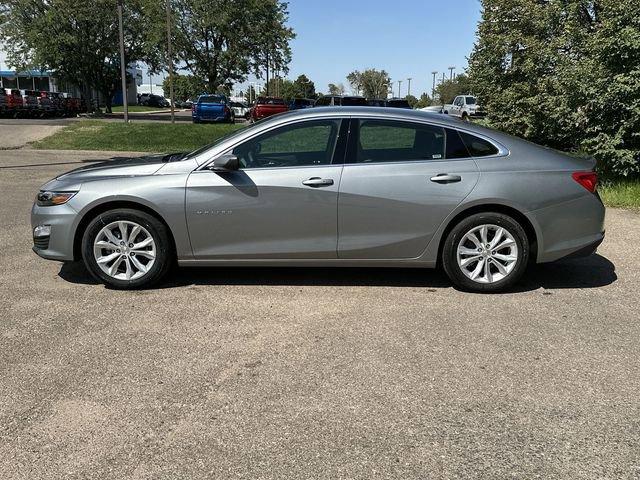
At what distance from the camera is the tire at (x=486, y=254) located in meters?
4.91

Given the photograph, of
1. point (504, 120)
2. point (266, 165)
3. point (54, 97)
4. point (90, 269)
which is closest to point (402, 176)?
point (266, 165)

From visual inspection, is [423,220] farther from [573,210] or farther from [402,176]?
[573,210]

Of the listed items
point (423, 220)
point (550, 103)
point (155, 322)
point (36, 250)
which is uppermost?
point (550, 103)

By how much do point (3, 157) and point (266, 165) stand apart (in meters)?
13.2

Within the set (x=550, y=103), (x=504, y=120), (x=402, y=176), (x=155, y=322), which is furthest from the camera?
(x=504, y=120)

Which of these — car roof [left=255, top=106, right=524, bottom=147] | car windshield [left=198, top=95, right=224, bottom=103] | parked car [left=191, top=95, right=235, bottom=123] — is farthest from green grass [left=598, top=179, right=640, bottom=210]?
car windshield [left=198, top=95, right=224, bottom=103]

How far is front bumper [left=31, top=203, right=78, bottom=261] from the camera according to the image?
490cm

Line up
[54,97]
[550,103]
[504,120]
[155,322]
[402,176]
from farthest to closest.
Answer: [54,97]
[504,120]
[550,103]
[402,176]
[155,322]

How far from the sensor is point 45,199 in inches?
197

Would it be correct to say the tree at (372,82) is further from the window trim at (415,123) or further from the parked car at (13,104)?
the window trim at (415,123)

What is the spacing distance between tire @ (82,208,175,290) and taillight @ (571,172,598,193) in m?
3.54

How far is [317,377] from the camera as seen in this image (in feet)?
11.6

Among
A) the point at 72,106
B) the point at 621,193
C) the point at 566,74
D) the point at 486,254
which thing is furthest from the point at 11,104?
the point at 486,254

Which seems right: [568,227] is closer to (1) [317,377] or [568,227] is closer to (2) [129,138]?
(1) [317,377]
